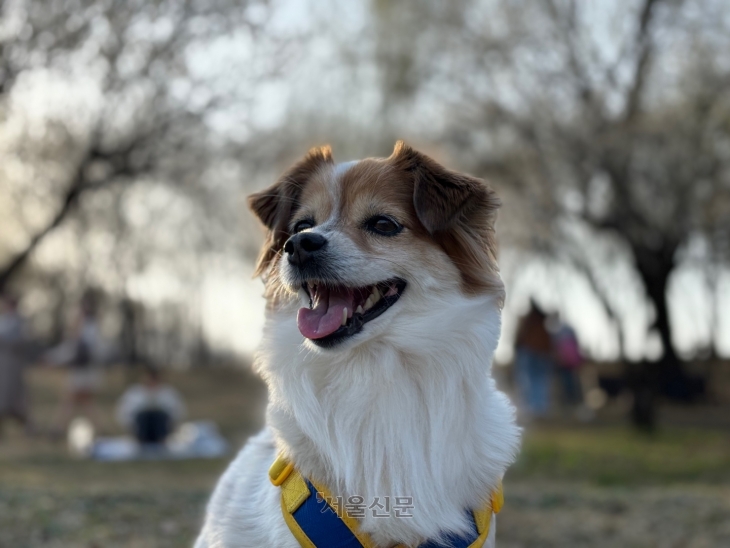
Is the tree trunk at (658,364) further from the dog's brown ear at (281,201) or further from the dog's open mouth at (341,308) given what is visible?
the dog's open mouth at (341,308)

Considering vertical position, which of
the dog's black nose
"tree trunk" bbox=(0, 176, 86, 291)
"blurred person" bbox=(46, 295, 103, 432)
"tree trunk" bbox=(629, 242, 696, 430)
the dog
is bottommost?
"tree trunk" bbox=(629, 242, 696, 430)

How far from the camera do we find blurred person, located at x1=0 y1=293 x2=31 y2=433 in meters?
15.0

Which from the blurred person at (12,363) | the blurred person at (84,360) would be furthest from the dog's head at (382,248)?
the blurred person at (12,363)

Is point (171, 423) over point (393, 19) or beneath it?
beneath

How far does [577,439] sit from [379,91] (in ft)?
33.6

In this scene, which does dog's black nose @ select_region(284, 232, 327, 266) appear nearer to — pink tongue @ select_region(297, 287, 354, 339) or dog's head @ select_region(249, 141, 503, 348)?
dog's head @ select_region(249, 141, 503, 348)

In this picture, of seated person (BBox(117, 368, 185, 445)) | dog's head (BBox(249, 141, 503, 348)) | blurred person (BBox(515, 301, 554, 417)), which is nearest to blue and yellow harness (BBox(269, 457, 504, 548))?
dog's head (BBox(249, 141, 503, 348))

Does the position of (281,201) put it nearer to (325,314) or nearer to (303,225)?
(303,225)

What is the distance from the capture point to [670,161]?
18.4m

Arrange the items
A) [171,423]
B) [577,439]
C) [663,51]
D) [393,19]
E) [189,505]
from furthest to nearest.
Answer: [393,19]
[663,51]
[577,439]
[171,423]
[189,505]

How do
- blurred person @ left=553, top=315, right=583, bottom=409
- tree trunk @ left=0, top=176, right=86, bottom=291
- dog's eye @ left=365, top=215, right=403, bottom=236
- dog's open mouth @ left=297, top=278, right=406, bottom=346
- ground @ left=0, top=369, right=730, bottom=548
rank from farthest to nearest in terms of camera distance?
tree trunk @ left=0, top=176, right=86, bottom=291 < blurred person @ left=553, top=315, right=583, bottom=409 < ground @ left=0, top=369, right=730, bottom=548 < dog's eye @ left=365, top=215, right=403, bottom=236 < dog's open mouth @ left=297, top=278, right=406, bottom=346

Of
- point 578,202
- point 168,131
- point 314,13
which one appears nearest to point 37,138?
point 168,131

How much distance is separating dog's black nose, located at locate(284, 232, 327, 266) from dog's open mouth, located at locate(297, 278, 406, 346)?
0.14m

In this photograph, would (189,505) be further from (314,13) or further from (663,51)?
(314,13)
